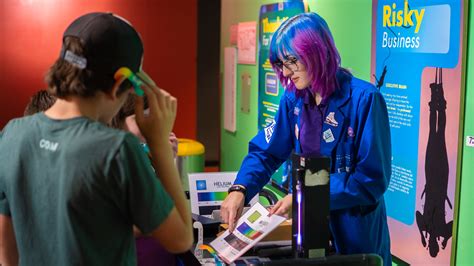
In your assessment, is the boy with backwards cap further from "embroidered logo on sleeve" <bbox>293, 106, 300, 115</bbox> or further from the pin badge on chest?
"embroidered logo on sleeve" <bbox>293, 106, 300, 115</bbox>

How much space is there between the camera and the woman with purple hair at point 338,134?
2100 mm

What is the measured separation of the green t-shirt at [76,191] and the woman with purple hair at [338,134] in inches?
30.3

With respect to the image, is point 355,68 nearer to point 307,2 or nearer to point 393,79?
point 393,79

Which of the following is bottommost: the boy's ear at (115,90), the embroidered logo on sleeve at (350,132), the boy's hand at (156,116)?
the embroidered logo on sleeve at (350,132)

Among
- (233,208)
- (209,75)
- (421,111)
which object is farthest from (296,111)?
(209,75)

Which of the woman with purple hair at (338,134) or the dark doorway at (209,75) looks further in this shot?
the dark doorway at (209,75)

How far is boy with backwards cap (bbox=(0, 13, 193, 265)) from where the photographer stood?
4.30ft

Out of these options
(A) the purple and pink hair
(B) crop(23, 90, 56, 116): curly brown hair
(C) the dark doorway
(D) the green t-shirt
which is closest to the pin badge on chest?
(A) the purple and pink hair

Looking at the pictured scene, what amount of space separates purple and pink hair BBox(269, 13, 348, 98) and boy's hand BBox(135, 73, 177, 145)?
843mm

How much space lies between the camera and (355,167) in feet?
7.14

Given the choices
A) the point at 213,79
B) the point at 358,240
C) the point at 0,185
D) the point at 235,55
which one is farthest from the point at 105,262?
the point at 213,79

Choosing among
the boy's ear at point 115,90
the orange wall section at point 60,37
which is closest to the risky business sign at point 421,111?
the boy's ear at point 115,90

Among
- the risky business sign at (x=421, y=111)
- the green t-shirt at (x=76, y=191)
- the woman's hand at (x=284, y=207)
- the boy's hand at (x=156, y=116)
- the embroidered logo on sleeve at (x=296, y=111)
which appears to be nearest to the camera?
the green t-shirt at (x=76, y=191)

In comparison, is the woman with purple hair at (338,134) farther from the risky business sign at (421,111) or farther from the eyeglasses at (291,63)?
the risky business sign at (421,111)
